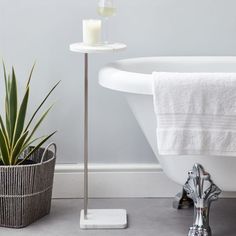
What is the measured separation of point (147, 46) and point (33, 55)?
50cm

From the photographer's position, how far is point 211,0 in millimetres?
2891

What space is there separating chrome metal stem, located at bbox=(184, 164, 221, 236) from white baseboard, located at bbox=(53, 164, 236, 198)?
0.49m

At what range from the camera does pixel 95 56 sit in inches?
114

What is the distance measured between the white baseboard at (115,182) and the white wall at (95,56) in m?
0.07

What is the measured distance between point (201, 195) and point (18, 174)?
2.30 feet

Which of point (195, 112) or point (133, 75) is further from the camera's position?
point (133, 75)

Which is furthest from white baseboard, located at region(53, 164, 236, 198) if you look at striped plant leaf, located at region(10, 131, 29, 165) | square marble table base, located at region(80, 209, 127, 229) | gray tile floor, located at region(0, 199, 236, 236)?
striped plant leaf, located at region(10, 131, 29, 165)

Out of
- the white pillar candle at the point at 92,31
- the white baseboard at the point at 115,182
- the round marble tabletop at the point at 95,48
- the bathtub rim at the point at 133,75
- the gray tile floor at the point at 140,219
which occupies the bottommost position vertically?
the gray tile floor at the point at 140,219

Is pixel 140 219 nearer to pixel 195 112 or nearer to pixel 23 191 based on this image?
pixel 23 191

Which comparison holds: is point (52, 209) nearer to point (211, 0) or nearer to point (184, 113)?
point (184, 113)

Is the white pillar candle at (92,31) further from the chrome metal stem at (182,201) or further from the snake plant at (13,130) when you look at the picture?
the chrome metal stem at (182,201)

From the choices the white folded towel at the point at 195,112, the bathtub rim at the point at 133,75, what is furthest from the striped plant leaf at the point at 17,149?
the white folded towel at the point at 195,112

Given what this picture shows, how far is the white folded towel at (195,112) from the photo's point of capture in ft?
7.16

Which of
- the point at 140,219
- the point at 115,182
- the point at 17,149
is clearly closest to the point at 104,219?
the point at 140,219
